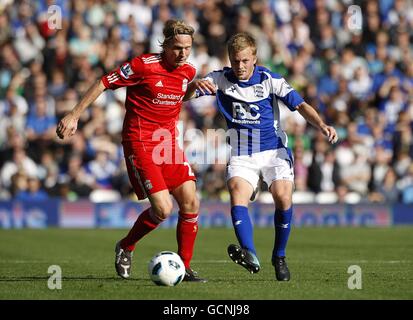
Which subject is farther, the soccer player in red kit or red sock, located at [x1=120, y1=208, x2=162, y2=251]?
red sock, located at [x1=120, y1=208, x2=162, y2=251]

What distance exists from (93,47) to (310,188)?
588 cm

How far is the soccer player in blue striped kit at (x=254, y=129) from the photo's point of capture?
10281 mm

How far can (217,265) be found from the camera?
12.4 meters

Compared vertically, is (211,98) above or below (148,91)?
below

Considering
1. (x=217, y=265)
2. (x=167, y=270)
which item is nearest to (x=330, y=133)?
(x=167, y=270)

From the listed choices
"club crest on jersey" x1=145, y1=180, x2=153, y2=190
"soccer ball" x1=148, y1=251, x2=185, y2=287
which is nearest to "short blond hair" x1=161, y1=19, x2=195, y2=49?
"club crest on jersey" x1=145, y1=180, x2=153, y2=190

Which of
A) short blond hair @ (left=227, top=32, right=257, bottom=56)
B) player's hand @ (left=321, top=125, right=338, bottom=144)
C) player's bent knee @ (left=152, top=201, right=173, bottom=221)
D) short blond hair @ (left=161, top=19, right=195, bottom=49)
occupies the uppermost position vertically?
short blond hair @ (left=161, top=19, right=195, bottom=49)

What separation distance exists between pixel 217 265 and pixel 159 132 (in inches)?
103

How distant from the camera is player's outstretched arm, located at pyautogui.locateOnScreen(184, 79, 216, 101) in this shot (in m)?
10.4

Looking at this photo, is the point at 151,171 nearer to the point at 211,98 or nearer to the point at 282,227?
the point at 282,227

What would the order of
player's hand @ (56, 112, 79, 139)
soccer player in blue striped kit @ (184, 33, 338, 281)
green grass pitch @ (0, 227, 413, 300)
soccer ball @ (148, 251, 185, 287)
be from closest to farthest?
green grass pitch @ (0, 227, 413, 300)
soccer ball @ (148, 251, 185, 287)
player's hand @ (56, 112, 79, 139)
soccer player in blue striped kit @ (184, 33, 338, 281)

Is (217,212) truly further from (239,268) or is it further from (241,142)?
(241,142)

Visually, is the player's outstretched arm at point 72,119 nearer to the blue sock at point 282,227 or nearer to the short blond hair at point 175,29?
the short blond hair at point 175,29

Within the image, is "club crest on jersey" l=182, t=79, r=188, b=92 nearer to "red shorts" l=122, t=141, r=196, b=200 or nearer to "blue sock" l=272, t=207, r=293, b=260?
"red shorts" l=122, t=141, r=196, b=200
